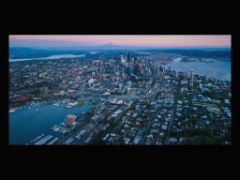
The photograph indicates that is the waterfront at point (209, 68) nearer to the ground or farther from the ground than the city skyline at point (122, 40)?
nearer to the ground

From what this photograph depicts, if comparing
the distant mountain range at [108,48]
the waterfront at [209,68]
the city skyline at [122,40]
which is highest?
the city skyline at [122,40]

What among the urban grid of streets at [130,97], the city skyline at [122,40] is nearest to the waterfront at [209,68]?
the urban grid of streets at [130,97]

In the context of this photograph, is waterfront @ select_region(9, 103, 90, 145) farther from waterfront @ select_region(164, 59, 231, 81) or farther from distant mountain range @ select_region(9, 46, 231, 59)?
waterfront @ select_region(164, 59, 231, 81)

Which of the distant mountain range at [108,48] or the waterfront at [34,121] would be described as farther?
the distant mountain range at [108,48]
